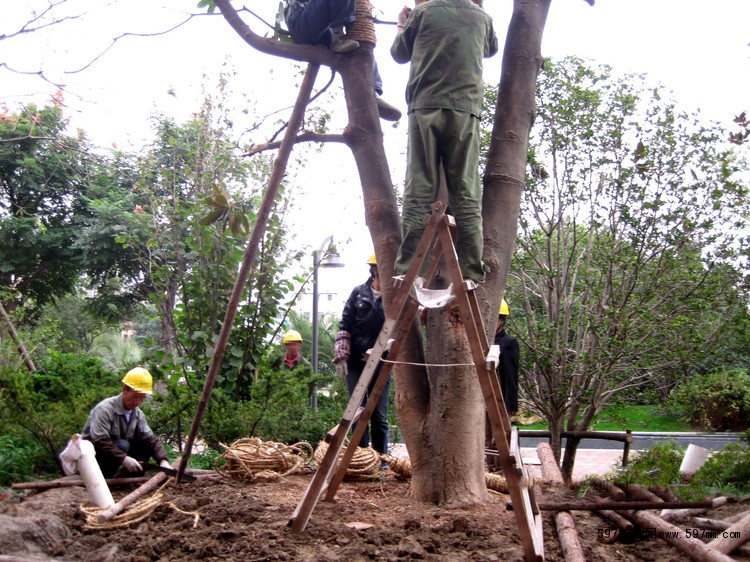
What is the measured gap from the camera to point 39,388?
762cm

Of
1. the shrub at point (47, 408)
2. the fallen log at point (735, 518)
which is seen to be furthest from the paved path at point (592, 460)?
the fallen log at point (735, 518)

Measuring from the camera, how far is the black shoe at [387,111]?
528cm

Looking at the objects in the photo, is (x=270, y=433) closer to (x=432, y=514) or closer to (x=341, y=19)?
(x=432, y=514)

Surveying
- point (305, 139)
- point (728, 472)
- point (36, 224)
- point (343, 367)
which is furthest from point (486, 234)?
point (36, 224)

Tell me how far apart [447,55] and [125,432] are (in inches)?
145

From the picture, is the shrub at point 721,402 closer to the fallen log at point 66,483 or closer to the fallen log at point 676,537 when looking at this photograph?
the fallen log at point 676,537

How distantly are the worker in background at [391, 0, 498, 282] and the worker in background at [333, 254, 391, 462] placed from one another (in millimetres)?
2199

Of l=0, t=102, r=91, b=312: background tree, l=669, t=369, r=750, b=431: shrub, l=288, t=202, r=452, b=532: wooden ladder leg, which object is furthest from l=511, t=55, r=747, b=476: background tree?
l=0, t=102, r=91, b=312: background tree

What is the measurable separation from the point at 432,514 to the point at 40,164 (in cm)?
1613

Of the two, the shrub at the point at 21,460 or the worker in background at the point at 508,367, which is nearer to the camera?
the shrub at the point at 21,460

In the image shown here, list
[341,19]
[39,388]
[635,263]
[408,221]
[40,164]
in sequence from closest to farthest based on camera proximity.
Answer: [408,221], [341,19], [39,388], [635,263], [40,164]

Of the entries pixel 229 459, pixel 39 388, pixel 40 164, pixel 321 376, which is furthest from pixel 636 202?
pixel 40 164

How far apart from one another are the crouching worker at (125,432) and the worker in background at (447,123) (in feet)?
8.73

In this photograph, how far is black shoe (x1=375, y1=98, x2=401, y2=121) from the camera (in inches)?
208
